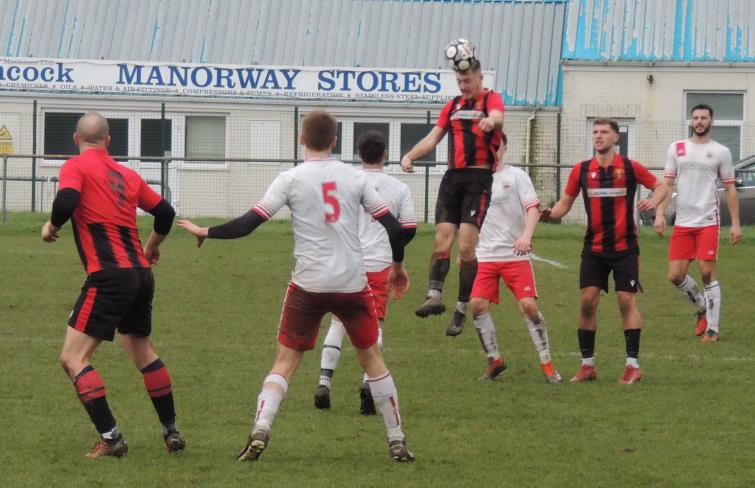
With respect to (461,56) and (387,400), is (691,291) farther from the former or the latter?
(387,400)

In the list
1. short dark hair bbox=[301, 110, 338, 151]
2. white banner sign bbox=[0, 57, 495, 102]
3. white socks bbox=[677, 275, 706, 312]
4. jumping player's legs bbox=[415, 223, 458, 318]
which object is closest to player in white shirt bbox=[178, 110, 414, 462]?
short dark hair bbox=[301, 110, 338, 151]

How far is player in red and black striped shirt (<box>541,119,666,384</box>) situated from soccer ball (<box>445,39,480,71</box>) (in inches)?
49.8

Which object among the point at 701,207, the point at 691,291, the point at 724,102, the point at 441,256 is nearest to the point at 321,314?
the point at 441,256

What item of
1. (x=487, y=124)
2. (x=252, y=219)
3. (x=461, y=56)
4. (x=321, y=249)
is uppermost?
(x=461, y=56)

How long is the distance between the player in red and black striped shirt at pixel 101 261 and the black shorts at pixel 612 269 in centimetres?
441

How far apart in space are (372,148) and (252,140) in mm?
22677

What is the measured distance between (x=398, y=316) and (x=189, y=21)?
21994 mm

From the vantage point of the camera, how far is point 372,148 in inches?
398

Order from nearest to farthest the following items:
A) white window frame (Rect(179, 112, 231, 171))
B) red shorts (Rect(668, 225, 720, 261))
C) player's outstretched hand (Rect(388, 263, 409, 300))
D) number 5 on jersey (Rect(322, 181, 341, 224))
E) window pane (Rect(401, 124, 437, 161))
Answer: number 5 on jersey (Rect(322, 181, 341, 224)), player's outstretched hand (Rect(388, 263, 409, 300)), red shorts (Rect(668, 225, 720, 261)), white window frame (Rect(179, 112, 231, 171)), window pane (Rect(401, 124, 437, 161))

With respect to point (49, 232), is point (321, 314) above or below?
below

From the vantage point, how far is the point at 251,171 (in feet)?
95.1

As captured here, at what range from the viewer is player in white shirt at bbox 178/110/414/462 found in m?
7.85

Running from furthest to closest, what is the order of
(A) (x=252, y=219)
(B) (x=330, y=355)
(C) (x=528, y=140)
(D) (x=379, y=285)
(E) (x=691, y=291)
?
1. (C) (x=528, y=140)
2. (E) (x=691, y=291)
3. (D) (x=379, y=285)
4. (B) (x=330, y=355)
5. (A) (x=252, y=219)

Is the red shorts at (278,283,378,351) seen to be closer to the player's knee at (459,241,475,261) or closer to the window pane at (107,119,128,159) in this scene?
the player's knee at (459,241,475,261)
